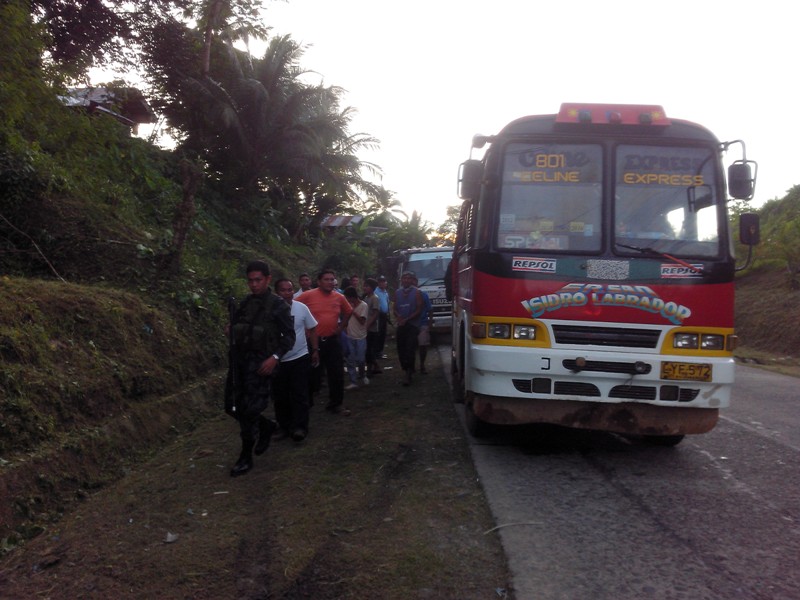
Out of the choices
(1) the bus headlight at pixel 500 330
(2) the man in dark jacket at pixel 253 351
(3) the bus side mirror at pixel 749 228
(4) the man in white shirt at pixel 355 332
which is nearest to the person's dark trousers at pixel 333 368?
(4) the man in white shirt at pixel 355 332

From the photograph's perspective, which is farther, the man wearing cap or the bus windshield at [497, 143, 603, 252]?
the man wearing cap

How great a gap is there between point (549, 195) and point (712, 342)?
6.08 ft

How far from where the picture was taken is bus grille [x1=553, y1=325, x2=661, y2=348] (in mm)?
6312

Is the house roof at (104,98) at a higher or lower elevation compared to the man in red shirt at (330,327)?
higher

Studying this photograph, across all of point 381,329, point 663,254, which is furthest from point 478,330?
point 381,329

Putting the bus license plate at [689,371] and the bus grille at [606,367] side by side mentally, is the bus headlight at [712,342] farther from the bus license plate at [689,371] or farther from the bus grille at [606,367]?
the bus grille at [606,367]

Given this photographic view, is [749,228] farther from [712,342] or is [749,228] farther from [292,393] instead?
[292,393]

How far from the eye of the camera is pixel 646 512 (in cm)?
523

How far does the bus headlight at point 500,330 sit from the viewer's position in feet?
21.2

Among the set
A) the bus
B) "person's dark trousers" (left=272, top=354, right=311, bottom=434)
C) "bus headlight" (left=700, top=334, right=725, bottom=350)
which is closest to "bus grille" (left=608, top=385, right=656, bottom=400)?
the bus

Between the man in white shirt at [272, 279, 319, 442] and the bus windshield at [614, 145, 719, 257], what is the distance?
3.12 meters

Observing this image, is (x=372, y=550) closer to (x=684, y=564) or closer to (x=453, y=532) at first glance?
(x=453, y=532)

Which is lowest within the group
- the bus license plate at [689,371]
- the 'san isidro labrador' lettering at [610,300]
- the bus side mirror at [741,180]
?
the bus license plate at [689,371]

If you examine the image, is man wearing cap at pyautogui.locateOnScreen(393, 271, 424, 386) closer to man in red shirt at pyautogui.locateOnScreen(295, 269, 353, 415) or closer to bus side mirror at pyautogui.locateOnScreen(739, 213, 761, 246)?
man in red shirt at pyautogui.locateOnScreen(295, 269, 353, 415)
